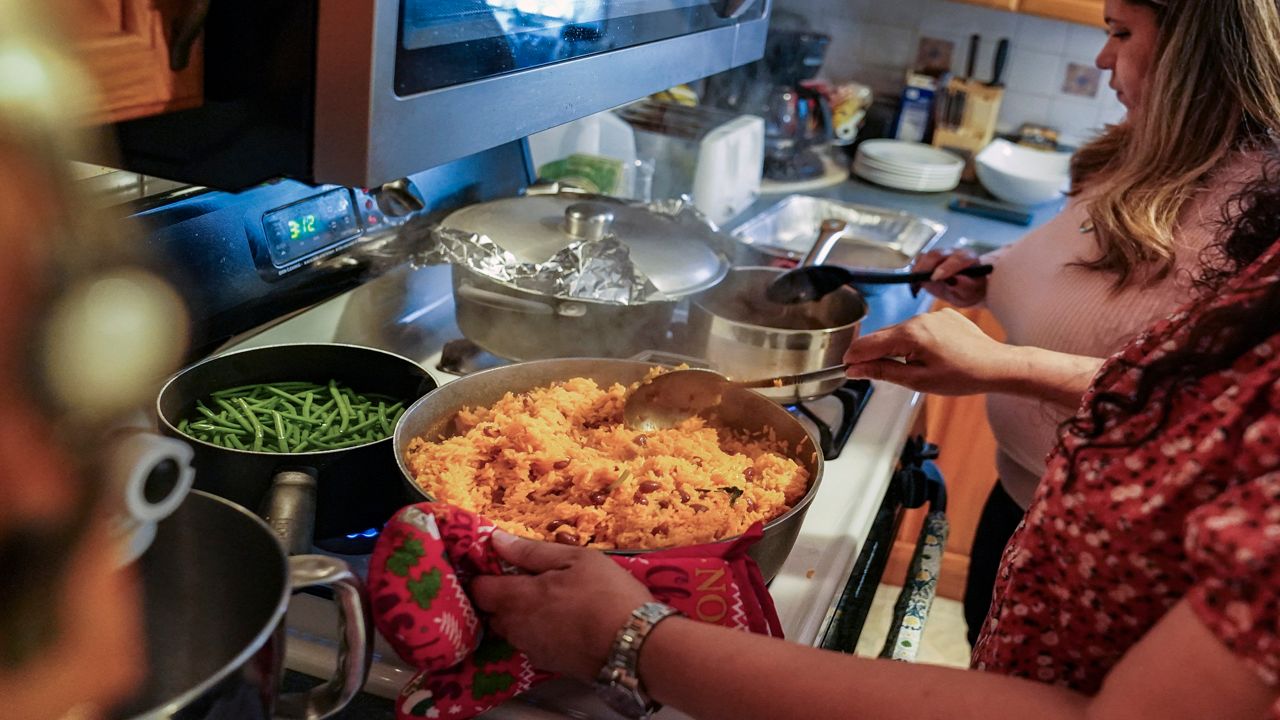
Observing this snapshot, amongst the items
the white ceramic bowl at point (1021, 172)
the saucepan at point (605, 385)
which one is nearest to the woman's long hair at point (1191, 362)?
the saucepan at point (605, 385)

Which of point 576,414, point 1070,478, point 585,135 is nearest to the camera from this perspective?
point 1070,478

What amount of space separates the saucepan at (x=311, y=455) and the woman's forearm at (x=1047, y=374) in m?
0.65

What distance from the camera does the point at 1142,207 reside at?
1.25 meters

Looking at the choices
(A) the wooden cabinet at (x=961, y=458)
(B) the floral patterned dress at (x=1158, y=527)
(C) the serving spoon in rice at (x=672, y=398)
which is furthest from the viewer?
(A) the wooden cabinet at (x=961, y=458)

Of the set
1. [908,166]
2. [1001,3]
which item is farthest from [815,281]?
[1001,3]

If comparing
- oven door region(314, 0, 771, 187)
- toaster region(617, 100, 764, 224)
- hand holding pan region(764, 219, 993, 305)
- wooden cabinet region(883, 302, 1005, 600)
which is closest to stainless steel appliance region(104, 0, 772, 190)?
oven door region(314, 0, 771, 187)

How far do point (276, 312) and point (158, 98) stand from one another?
0.55 meters

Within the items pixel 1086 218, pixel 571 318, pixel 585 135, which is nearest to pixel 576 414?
pixel 571 318

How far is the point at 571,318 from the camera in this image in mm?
1225

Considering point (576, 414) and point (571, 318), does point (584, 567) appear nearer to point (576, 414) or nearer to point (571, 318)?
point (576, 414)

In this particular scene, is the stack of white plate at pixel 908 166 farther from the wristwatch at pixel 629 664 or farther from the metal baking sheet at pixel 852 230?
the wristwatch at pixel 629 664

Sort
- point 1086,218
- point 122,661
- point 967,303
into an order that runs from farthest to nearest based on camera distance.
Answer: point 967,303, point 1086,218, point 122,661

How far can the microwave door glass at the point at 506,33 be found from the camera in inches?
29.4

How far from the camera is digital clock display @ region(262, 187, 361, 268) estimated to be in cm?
117
